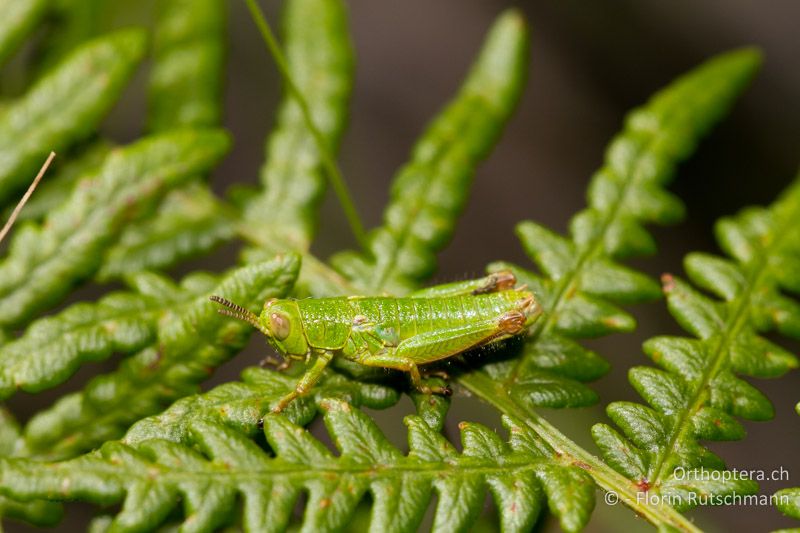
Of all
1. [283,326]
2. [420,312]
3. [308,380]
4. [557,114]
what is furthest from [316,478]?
[557,114]

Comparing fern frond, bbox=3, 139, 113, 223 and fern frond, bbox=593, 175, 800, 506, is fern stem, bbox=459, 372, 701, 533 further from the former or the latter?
fern frond, bbox=3, 139, 113, 223

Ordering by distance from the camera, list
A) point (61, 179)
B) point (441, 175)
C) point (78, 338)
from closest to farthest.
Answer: point (78, 338)
point (441, 175)
point (61, 179)

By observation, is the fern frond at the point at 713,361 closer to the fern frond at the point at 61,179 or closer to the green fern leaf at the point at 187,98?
the green fern leaf at the point at 187,98

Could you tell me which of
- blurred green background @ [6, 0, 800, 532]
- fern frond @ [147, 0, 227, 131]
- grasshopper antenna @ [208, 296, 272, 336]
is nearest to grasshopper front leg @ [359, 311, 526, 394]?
grasshopper antenna @ [208, 296, 272, 336]

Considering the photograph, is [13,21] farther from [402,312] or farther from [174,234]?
[402,312]

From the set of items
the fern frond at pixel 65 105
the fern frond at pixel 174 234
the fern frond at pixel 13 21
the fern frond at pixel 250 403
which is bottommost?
the fern frond at pixel 250 403

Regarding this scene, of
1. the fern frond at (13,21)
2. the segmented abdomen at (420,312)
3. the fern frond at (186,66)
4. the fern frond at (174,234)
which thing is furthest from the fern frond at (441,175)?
the fern frond at (13,21)

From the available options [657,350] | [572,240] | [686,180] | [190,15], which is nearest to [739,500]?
[657,350]
